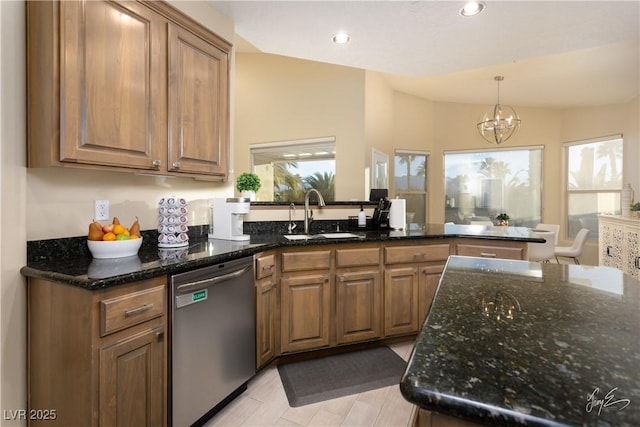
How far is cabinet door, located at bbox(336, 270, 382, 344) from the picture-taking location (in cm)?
242

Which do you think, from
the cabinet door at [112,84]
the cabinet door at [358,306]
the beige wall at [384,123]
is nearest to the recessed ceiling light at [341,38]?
the cabinet door at [112,84]

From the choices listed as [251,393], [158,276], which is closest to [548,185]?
[251,393]

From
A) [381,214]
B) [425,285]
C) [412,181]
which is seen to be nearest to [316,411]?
[425,285]

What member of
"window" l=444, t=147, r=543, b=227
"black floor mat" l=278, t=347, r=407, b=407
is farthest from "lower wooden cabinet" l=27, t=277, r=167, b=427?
"window" l=444, t=147, r=543, b=227

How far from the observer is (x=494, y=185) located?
242 inches

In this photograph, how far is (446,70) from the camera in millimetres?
3355

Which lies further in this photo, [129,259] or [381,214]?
[381,214]

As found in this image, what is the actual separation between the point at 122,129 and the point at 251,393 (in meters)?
1.72

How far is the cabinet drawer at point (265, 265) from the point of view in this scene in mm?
A: 2066

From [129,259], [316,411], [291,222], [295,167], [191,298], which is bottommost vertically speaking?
[316,411]

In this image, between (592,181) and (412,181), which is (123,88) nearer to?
(412,181)

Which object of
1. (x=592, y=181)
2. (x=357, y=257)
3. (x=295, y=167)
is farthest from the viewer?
(x=592, y=181)

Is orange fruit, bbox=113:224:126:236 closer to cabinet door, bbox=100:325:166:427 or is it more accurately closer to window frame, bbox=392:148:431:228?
cabinet door, bbox=100:325:166:427

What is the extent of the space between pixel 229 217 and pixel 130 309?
1.04 m
